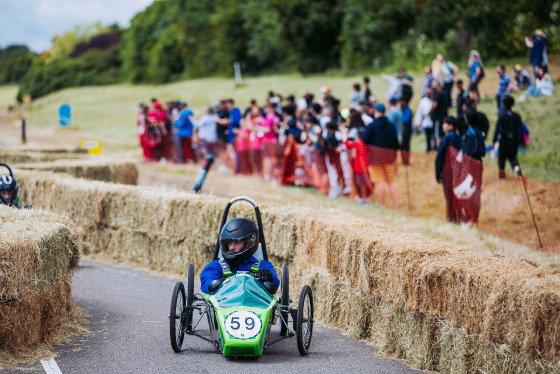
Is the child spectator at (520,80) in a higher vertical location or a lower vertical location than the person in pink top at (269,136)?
higher

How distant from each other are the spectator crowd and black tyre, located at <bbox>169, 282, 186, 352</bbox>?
706 cm

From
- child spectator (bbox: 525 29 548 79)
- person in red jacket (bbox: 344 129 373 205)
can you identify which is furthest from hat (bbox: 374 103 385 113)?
child spectator (bbox: 525 29 548 79)

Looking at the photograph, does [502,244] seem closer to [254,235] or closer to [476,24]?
[254,235]

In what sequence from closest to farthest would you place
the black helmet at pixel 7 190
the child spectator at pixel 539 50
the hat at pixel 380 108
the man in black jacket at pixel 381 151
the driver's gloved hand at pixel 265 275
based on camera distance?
the driver's gloved hand at pixel 265 275 → the black helmet at pixel 7 190 → the man in black jacket at pixel 381 151 → the hat at pixel 380 108 → the child spectator at pixel 539 50

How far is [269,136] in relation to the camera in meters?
21.8

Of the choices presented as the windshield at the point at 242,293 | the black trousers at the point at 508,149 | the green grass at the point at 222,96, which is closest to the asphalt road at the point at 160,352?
the windshield at the point at 242,293

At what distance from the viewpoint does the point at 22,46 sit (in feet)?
513

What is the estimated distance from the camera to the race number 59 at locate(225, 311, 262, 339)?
7598 millimetres

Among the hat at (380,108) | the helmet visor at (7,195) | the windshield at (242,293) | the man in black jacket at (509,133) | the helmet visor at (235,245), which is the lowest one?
the windshield at (242,293)

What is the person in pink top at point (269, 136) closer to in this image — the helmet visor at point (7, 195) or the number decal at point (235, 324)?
the helmet visor at point (7, 195)

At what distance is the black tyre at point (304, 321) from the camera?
7.83 metres

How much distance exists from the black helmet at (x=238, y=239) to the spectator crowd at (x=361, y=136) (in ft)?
20.8

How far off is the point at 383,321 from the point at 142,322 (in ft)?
9.61

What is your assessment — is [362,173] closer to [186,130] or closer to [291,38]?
[186,130]
